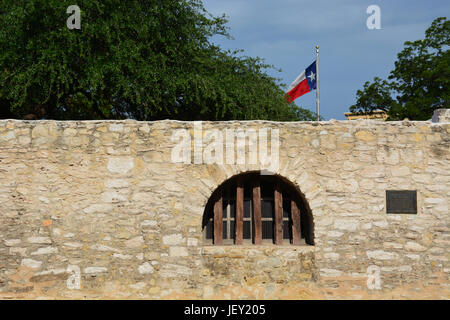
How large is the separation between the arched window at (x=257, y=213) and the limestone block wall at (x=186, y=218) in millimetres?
333

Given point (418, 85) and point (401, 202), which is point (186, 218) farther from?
point (418, 85)

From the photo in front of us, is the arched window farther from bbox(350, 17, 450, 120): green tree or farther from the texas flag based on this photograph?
bbox(350, 17, 450, 120): green tree

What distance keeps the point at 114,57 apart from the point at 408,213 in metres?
7.67

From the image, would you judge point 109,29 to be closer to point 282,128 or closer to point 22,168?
point 22,168

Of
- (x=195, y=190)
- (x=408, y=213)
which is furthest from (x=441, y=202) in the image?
(x=195, y=190)

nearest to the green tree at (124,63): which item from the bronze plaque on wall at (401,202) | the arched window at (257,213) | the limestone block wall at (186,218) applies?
the limestone block wall at (186,218)

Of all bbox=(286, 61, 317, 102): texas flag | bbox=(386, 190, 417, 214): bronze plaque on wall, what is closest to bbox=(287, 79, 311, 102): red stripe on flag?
bbox=(286, 61, 317, 102): texas flag

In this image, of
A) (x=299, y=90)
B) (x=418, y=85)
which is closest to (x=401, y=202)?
(x=299, y=90)

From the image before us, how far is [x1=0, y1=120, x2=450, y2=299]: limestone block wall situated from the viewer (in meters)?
5.65

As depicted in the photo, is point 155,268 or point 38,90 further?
point 38,90

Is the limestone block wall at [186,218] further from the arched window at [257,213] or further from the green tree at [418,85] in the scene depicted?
the green tree at [418,85]

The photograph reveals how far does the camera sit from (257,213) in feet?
20.2

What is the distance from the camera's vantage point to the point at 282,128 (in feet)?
19.4

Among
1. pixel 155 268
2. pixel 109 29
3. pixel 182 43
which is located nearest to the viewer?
pixel 155 268
